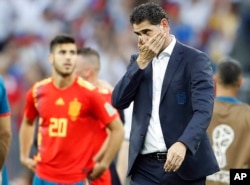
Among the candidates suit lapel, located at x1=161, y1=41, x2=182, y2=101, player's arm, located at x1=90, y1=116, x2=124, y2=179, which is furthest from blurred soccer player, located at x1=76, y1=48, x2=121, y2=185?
suit lapel, located at x1=161, y1=41, x2=182, y2=101

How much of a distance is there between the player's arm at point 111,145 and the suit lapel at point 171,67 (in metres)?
2.87

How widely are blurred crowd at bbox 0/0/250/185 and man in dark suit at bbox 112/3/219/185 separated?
22.1ft

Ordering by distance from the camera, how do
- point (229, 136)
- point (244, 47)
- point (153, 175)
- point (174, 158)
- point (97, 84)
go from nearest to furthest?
1. point (174, 158)
2. point (153, 175)
3. point (229, 136)
4. point (97, 84)
5. point (244, 47)

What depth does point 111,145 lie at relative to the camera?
9.87m

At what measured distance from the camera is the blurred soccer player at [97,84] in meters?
10.2

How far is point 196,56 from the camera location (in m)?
6.92

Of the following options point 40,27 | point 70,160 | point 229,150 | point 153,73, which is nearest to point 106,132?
point 70,160

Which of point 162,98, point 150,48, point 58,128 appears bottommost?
point 58,128

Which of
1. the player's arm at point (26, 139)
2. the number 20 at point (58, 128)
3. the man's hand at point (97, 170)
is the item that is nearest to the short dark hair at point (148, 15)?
the number 20 at point (58, 128)

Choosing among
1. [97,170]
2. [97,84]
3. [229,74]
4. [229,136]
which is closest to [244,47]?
[97,84]

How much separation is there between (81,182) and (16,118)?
14.4 feet

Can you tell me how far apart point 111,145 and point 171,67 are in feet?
9.96

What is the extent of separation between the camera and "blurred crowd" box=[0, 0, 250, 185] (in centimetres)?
1394

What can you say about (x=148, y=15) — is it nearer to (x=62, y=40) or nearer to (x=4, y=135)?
(x=4, y=135)
